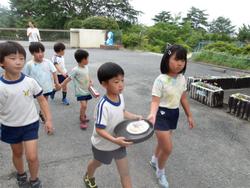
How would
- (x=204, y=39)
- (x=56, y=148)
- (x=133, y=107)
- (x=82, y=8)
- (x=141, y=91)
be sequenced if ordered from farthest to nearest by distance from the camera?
1. (x=82, y=8)
2. (x=204, y=39)
3. (x=141, y=91)
4. (x=133, y=107)
5. (x=56, y=148)

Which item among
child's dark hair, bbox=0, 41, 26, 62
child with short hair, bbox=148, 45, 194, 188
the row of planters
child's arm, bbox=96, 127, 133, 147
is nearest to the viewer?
child's arm, bbox=96, 127, 133, 147

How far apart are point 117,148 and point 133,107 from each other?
12.1 ft

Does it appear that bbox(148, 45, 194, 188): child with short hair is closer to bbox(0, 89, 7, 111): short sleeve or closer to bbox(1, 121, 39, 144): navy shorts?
bbox(1, 121, 39, 144): navy shorts

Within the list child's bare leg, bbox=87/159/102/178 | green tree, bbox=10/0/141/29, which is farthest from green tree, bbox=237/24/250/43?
child's bare leg, bbox=87/159/102/178

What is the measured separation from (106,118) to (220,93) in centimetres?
457

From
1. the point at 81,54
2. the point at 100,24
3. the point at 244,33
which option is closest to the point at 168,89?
the point at 81,54

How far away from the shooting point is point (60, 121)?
5.12 m

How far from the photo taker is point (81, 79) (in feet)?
A: 15.2

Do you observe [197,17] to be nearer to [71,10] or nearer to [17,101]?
[71,10]

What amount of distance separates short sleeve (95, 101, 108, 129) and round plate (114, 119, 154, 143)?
132 millimetres

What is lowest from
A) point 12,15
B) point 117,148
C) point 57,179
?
point 57,179

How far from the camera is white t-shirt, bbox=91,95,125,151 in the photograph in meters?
2.38

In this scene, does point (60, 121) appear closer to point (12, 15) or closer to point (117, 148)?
point (117, 148)

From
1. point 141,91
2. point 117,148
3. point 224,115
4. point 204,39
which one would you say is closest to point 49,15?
point 204,39
